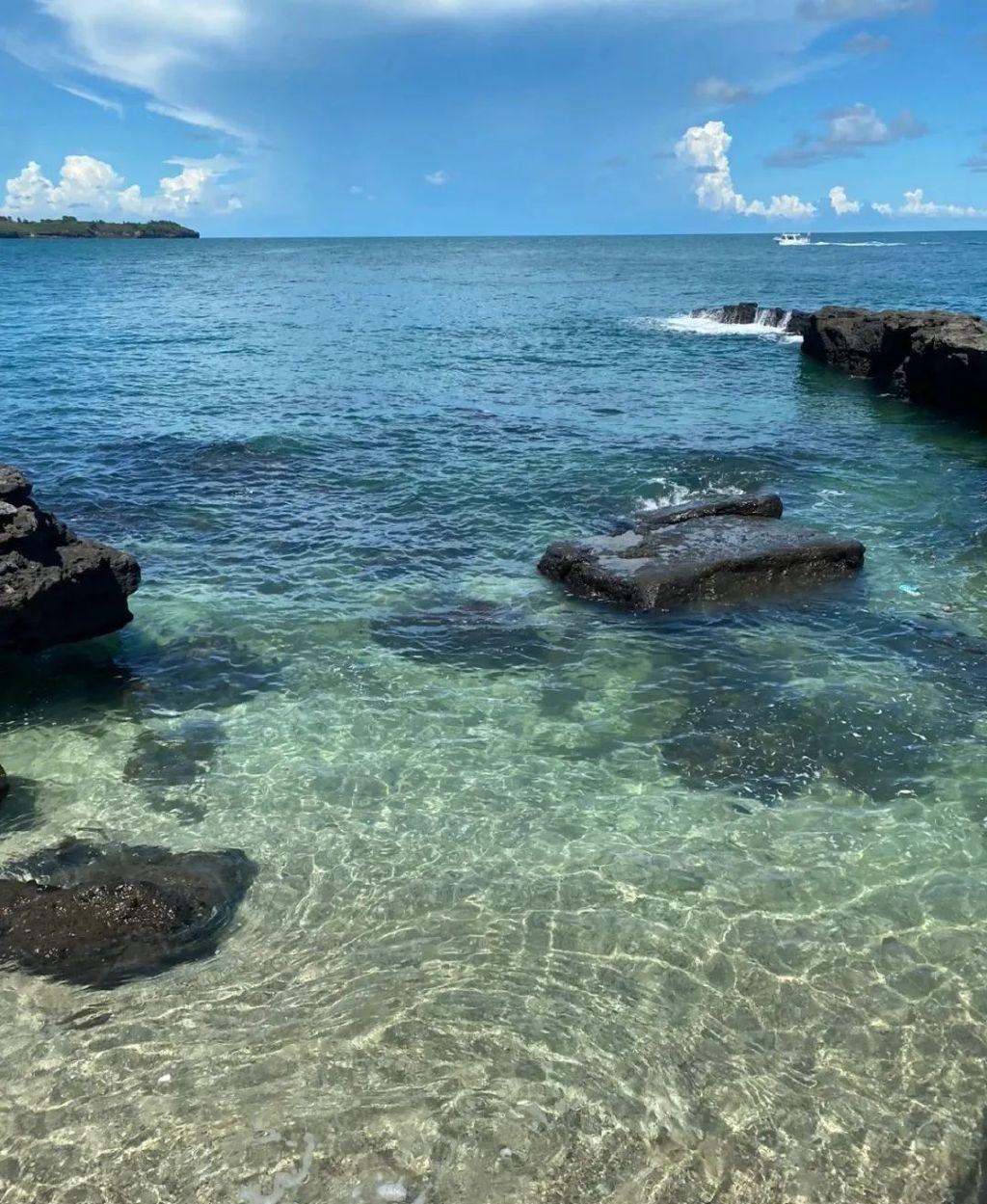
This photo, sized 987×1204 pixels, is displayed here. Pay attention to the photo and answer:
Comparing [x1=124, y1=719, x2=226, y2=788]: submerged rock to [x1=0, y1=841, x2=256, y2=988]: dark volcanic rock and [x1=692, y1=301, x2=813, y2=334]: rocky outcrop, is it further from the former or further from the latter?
[x1=692, y1=301, x2=813, y2=334]: rocky outcrop

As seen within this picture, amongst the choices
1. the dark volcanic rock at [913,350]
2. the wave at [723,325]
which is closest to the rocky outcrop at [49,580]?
the dark volcanic rock at [913,350]

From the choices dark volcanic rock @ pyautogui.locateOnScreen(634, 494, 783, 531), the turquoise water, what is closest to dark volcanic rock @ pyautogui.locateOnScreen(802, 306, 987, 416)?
the turquoise water

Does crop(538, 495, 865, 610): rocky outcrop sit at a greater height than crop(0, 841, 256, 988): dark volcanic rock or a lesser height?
greater

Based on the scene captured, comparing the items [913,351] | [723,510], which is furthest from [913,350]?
[723,510]

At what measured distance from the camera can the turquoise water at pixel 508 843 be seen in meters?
7.02

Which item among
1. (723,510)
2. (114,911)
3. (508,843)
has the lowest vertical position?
(508,843)

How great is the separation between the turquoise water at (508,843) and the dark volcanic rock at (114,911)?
0.87ft

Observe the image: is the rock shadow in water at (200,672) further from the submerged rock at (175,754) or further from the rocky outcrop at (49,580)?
the rocky outcrop at (49,580)

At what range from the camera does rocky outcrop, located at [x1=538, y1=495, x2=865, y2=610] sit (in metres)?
16.7

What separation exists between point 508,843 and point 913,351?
111 ft

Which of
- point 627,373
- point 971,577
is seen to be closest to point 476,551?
point 971,577

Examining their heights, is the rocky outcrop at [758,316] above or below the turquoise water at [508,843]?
above

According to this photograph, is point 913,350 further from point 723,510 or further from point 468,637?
point 468,637

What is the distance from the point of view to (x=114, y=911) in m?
9.05
